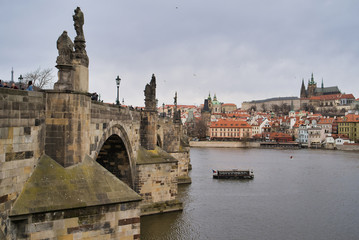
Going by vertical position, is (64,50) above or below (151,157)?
above

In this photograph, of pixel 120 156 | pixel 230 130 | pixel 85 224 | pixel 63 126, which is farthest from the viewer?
pixel 230 130

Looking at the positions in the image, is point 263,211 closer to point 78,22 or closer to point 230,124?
point 78,22

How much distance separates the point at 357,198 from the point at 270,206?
9825 millimetres

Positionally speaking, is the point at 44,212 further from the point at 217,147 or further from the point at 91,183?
the point at 217,147

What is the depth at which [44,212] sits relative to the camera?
9.10 m

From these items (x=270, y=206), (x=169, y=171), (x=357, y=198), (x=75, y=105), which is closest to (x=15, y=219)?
(x=75, y=105)

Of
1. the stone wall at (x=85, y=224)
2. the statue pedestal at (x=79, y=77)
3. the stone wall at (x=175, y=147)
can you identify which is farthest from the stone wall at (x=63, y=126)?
the stone wall at (x=175, y=147)

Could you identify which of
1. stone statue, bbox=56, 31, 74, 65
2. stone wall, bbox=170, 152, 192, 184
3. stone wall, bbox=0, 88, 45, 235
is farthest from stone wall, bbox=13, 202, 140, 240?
stone wall, bbox=170, 152, 192, 184

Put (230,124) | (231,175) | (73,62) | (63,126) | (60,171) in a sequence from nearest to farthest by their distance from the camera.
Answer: (60,171)
(63,126)
(73,62)
(231,175)
(230,124)

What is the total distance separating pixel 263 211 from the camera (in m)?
26.7

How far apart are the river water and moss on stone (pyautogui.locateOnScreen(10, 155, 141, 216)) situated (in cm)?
914

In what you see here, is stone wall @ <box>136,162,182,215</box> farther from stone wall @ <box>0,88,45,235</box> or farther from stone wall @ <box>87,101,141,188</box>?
stone wall @ <box>0,88,45,235</box>

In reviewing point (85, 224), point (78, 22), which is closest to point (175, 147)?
point (78, 22)

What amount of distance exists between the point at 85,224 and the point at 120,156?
432 inches
